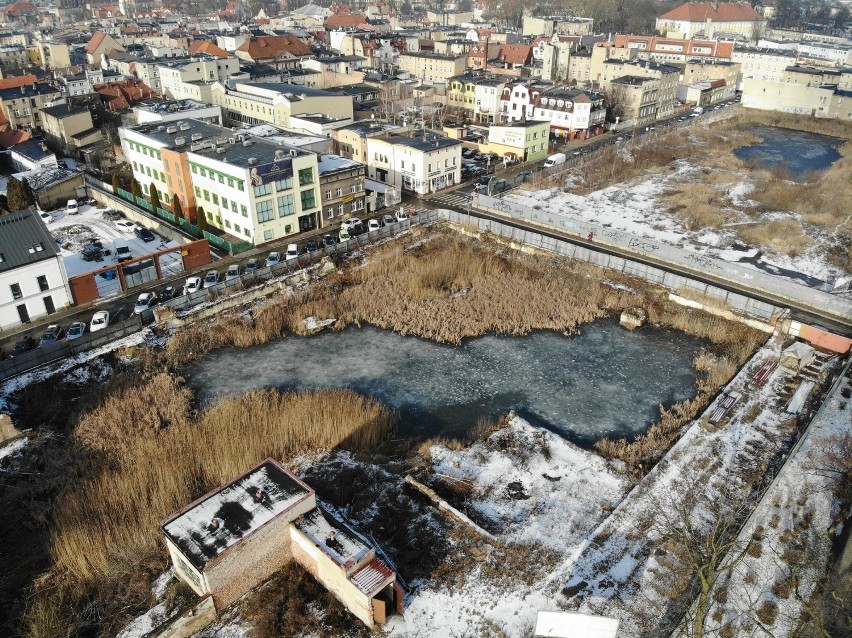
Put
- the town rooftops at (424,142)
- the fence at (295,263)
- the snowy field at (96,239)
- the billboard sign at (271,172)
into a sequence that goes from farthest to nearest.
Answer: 1. the town rooftops at (424,142)
2. the billboard sign at (271,172)
3. the snowy field at (96,239)
4. the fence at (295,263)

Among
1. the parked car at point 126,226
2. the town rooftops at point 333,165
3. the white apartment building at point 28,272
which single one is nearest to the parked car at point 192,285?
the white apartment building at point 28,272

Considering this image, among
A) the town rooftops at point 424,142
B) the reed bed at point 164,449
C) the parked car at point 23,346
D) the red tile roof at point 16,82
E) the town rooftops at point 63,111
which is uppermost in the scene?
the red tile roof at point 16,82

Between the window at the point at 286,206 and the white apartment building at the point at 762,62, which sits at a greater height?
the white apartment building at the point at 762,62

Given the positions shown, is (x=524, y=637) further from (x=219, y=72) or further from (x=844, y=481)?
(x=219, y=72)

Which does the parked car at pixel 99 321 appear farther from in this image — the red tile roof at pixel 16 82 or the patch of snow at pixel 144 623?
the red tile roof at pixel 16 82

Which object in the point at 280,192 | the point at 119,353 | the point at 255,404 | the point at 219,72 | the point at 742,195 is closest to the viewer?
the point at 255,404

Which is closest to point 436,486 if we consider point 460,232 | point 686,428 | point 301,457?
point 301,457
